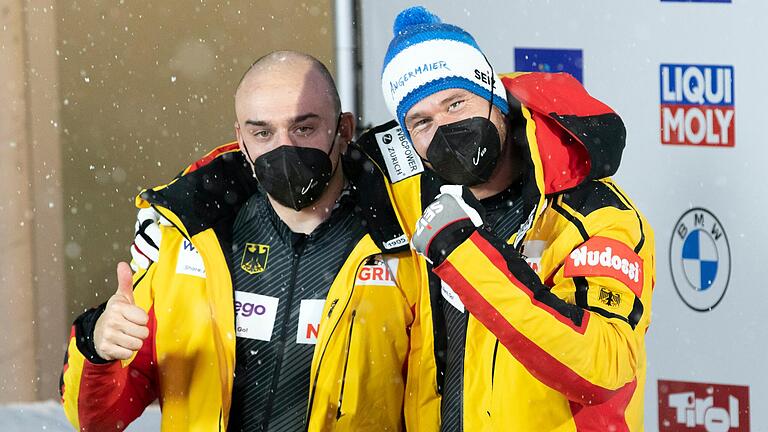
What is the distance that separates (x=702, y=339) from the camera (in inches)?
143

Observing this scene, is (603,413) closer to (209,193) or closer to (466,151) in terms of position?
(466,151)

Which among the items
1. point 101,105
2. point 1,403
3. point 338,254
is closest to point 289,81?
point 338,254

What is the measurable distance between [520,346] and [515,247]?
329mm

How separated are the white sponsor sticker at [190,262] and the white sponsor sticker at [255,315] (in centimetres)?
11

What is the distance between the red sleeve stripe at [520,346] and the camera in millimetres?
2352

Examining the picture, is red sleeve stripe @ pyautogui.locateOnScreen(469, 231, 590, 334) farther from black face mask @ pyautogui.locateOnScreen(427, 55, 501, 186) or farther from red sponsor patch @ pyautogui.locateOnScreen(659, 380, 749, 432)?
red sponsor patch @ pyautogui.locateOnScreen(659, 380, 749, 432)

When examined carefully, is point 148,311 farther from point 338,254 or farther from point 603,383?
point 603,383

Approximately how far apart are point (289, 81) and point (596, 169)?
2.57 feet

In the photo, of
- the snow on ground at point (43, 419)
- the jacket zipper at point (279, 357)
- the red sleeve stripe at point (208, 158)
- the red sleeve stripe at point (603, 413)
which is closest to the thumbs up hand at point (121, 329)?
the jacket zipper at point (279, 357)

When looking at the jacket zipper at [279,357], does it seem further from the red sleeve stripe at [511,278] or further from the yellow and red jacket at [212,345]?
the red sleeve stripe at [511,278]

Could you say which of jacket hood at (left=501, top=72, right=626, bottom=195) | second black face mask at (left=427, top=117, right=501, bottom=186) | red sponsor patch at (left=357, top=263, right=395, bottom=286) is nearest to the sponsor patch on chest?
red sponsor patch at (left=357, top=263, right=395, bottom=286)

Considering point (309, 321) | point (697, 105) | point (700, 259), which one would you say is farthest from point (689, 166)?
point (309, 321)

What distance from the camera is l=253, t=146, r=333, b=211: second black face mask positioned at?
2.76 meters

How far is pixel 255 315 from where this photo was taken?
2.82m
